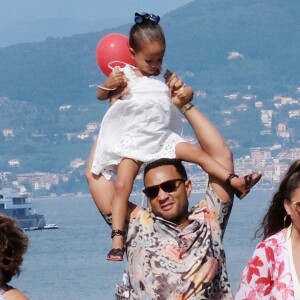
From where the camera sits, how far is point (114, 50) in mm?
5516

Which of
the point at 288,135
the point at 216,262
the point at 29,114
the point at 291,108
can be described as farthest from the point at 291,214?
the point at 29,114

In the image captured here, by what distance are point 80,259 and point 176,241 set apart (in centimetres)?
6595

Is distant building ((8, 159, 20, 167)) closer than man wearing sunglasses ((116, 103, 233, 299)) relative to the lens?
No

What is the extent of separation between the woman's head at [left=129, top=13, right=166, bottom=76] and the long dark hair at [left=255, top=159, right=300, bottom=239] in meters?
0.78

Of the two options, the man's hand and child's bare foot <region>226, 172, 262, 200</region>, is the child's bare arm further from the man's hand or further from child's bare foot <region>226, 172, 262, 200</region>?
child's bare foot <region>226, 172, 262, 200</region>

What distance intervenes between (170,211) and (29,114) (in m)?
166

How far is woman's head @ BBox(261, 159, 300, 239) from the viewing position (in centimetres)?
482

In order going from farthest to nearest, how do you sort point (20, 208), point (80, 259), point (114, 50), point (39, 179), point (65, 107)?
point (65, 107) < point (39, 179) < point (20, 208) < point (80, 259) < point (114, 50)

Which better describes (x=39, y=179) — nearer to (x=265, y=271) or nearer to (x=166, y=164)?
(x=166, y=164)

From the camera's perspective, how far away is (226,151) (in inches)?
210

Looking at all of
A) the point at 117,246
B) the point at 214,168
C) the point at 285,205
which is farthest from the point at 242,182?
the point at 117,246

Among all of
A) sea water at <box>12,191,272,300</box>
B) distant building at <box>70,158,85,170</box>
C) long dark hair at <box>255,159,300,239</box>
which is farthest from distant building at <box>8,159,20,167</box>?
long dark hair at <box>255,159,300,239</box>

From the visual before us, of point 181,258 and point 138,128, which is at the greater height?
point 138,128

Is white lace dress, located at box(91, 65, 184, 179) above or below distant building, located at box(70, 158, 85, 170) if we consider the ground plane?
below
